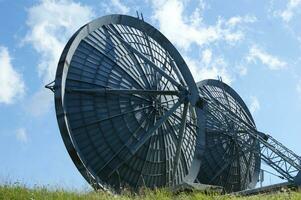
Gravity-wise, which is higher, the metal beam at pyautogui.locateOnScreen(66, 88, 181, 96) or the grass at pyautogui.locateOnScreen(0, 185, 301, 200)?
the metal beam at pyautogui.locateOnScreen(66, 88, 181, 96)

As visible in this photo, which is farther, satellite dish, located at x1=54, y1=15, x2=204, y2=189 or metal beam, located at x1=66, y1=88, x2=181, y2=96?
metal beam, located at x1=66, y1=88, x2=181, y2=96

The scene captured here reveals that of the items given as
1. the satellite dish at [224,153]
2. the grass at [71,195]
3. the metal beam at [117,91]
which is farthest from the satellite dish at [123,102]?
the satellite dish at [224,153]

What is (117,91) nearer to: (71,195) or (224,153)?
(71,195)

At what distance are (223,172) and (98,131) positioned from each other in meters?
29.6

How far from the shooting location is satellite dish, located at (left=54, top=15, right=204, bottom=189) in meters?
37.0

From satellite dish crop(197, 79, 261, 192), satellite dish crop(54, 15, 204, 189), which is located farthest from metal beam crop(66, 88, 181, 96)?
satellite dish crop(197, 79, 261, 192)

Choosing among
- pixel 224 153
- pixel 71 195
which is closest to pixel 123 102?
pixel 71 195

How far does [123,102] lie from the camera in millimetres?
40594

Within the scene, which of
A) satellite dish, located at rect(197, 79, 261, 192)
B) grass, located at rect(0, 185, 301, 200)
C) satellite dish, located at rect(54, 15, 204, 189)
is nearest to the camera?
grass, located at rect(0, 185, 301, 200)

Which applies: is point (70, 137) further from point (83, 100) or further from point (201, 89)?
point (201, 89)

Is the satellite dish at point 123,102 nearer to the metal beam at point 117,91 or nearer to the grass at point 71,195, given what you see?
the metal beam at point 117,91

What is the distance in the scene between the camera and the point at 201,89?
6575 cm

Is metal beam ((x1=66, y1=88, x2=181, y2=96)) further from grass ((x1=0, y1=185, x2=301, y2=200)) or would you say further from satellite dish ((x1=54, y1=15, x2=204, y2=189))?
grass ((x1=0, y1=185, x2=301, y2=200))

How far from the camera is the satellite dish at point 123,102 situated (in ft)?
121
